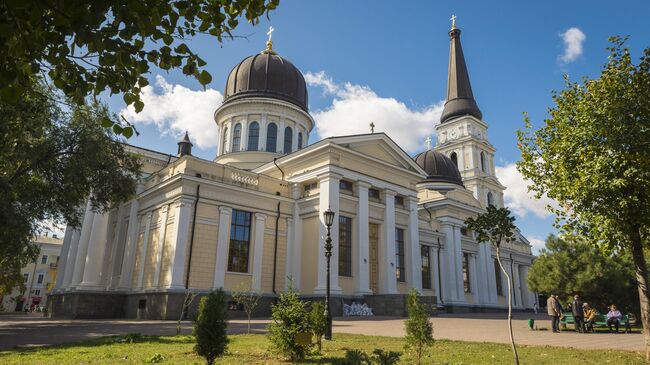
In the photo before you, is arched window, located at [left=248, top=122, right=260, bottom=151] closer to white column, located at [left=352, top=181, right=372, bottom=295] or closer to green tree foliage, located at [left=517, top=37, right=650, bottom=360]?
white column, located at [left=352, top=181, right=372, bottom=295]

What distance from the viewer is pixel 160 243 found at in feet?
75.6

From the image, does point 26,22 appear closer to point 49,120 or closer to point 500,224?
point 500,224

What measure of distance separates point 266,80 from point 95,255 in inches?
705

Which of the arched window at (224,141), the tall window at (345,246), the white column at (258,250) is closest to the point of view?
the white column at (258,250)

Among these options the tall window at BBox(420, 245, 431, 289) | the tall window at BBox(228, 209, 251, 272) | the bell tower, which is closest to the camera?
the tall window at BBox(228, 209, 251, 272)

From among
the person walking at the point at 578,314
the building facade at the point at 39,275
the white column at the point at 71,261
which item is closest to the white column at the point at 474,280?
the person walking at the point at 578,314

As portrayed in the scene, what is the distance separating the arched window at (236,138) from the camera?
34.6 metres

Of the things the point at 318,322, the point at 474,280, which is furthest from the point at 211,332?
the point at 474,280

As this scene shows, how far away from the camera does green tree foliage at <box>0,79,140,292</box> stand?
15650 millimetres

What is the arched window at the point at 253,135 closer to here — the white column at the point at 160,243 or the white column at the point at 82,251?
the white column at the point at 160,243

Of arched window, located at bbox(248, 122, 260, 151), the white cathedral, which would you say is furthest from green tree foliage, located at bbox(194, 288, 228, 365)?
arched window, located at bbox(248, 122, 260, 151)

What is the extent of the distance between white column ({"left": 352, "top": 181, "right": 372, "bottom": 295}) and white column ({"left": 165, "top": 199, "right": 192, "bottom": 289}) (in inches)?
387

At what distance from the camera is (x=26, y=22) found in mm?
4129

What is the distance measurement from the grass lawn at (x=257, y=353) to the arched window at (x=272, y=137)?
23.3m
